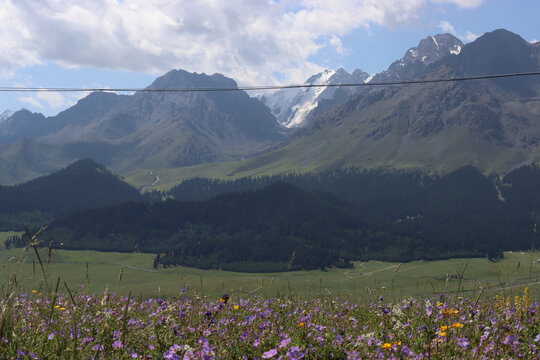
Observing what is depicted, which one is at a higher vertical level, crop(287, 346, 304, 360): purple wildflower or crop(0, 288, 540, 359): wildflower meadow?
crop(287, 346, 304, 360): purple wildflower

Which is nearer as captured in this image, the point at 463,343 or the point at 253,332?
the point at 463,343

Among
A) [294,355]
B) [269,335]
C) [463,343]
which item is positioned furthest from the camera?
[269,335]

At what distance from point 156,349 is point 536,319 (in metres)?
7.05

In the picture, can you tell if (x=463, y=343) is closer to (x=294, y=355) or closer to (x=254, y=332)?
(x=294, y=355)

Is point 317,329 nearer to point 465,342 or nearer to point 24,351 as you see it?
point 465,342

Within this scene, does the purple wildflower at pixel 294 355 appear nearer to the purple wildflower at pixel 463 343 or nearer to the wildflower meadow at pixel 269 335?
the wildflower meadow at pixel 269 335

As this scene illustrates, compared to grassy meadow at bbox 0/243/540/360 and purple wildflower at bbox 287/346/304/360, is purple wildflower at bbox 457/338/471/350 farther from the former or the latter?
purple wildflower at bbox 287/346/304/360

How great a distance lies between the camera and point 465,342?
6.41 meters

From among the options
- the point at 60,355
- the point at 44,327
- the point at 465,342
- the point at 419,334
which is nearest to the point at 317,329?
the point at 419,334

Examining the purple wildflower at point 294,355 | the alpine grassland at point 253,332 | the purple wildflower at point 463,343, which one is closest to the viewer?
the purple wildflower at point 294,355

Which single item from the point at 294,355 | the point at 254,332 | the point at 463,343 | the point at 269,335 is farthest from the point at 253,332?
the point at 463,343

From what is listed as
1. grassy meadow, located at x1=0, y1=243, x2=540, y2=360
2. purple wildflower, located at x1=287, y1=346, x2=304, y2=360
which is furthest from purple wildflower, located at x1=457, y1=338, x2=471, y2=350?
purple wildflower, located at x1=287, y1=346, x2=304, y2=360

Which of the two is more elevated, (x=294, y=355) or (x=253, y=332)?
(x=294, y=355)

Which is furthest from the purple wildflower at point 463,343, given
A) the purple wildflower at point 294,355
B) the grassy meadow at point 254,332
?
the purple wildflower at point 294,355
